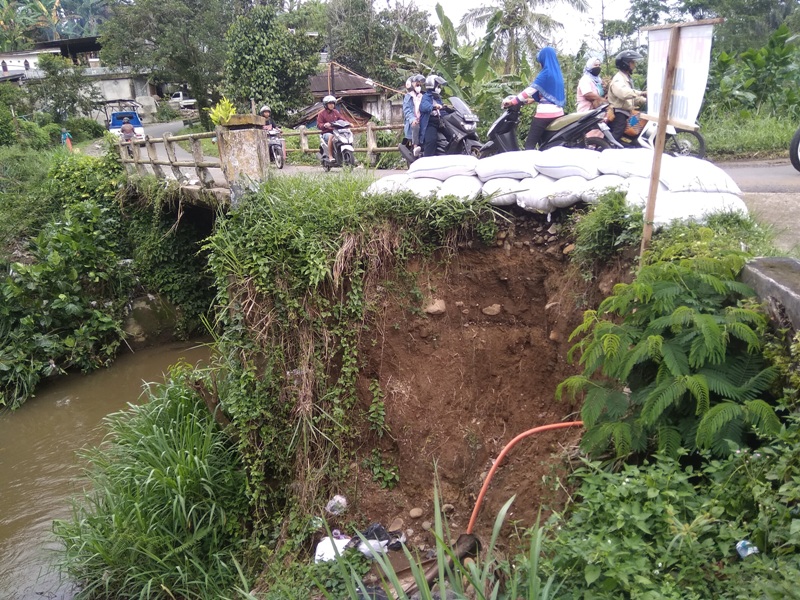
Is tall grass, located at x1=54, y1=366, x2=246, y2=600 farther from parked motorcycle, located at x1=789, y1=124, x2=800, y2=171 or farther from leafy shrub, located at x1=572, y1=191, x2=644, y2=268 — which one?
parked motorcycle, located at x1=789, y1=124, x2=800, y2=171

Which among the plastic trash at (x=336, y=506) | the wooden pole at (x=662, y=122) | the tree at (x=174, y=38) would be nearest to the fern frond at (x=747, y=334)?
the wooden pole at (x=662, y=122)

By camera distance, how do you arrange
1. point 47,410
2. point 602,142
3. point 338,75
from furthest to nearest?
point 338,75 → point 47,410 → point 602,142

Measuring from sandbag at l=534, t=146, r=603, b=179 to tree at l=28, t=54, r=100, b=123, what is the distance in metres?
23.0

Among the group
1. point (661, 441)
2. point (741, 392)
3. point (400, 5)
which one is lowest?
point (661, 441)

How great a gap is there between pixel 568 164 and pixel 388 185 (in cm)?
138

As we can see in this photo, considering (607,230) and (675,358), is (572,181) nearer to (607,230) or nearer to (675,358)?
(607,230)

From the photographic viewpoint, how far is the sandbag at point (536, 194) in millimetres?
4371

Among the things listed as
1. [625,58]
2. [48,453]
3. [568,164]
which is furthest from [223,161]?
[48,453]

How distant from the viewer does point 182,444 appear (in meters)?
4.67

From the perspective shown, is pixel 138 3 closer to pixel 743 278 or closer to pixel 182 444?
pixel 182 444

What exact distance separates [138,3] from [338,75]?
707 cm

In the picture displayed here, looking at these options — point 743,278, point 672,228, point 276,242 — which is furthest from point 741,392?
point 276,242

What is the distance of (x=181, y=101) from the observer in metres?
30.8

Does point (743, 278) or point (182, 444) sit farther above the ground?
point (743, 278)
